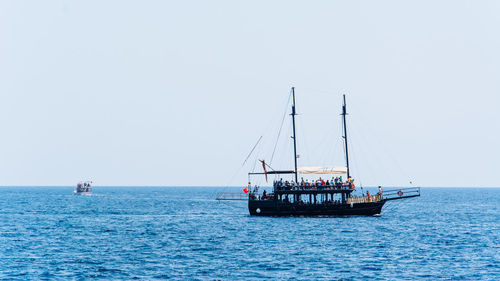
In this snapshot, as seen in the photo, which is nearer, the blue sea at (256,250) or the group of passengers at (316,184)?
the blue sea at (256,250)

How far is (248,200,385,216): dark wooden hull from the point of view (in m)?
70.8

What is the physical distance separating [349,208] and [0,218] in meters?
49.0

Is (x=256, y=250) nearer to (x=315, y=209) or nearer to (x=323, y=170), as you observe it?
(x=315, y=209)

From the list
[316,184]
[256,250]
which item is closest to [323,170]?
[316,184]

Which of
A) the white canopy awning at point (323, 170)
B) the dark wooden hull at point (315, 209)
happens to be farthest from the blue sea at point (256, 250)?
the white canopy awning at point (323, 170)

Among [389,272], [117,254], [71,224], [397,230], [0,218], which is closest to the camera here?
[389,272]

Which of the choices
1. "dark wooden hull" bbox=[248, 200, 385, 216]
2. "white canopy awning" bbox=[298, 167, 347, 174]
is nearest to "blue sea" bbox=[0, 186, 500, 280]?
"dark wooden hull" bbox=[248, 200, 385, 216]

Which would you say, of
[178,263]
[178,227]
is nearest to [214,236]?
[178,227]

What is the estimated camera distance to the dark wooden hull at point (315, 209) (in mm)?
70750

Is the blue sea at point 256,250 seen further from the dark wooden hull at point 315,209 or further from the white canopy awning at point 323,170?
the white canopy awning at point 323,170

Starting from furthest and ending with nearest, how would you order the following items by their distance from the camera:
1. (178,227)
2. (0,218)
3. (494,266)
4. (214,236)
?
(0,218) < (178,227) < (214,236) < (494,266)

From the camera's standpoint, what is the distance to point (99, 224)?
7231 centimetres

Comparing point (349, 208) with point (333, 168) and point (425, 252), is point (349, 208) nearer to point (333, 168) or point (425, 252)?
point (333, 168)

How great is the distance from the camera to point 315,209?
233 feet
